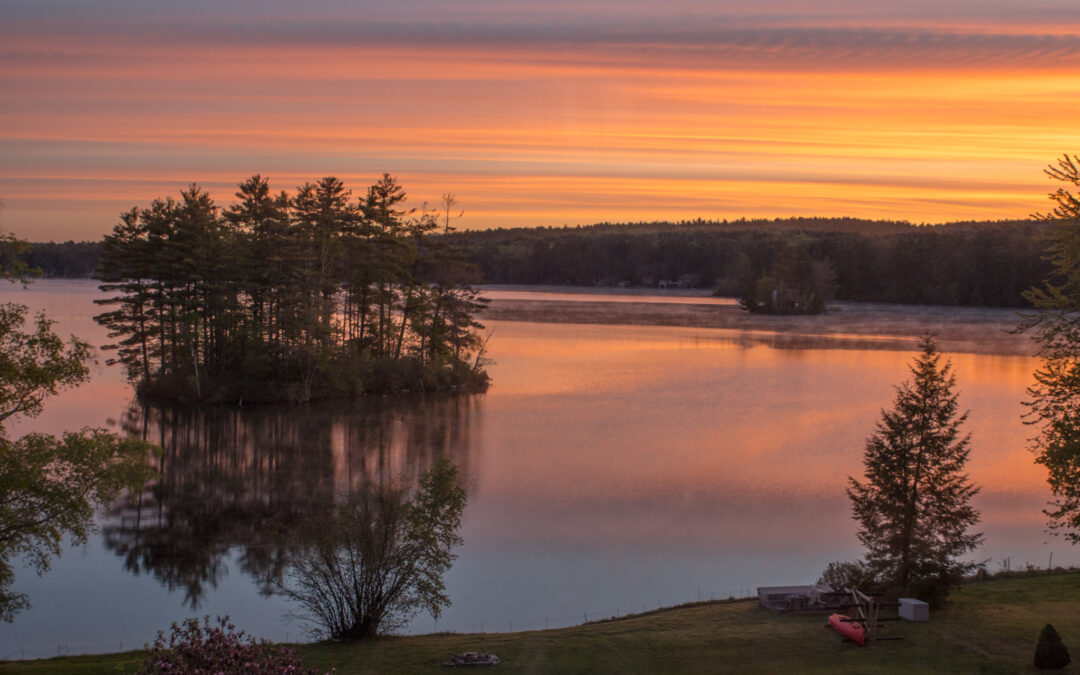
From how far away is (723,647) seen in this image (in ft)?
51.5

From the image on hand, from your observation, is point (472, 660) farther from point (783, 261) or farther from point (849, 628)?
point (783, 261)

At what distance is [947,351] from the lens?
227 ft

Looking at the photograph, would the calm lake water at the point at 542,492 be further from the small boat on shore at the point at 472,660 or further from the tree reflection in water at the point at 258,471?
the small boat on shore at the point at 472,660

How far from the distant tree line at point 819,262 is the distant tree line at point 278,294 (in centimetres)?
2241

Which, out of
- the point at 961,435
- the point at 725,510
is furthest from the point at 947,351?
the point at 725,510

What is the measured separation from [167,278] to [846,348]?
48640 millimetres

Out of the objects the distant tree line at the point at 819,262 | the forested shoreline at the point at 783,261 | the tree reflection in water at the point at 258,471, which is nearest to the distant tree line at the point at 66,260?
the forested shoreline at the point at 783,261

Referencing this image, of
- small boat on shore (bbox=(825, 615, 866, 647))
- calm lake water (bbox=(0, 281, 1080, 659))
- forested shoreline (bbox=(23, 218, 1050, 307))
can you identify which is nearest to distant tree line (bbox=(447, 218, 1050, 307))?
forested shoreline (bbox=(23, 218, 1050, 307))

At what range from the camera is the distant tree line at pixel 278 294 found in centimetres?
4656

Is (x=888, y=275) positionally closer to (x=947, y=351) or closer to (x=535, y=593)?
(x=947, y=351)

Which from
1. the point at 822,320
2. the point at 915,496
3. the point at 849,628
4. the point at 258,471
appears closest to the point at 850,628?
the point at 849,628

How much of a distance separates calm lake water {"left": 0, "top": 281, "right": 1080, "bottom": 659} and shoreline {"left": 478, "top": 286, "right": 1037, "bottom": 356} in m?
20.5

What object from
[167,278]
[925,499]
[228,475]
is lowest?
[228,475]

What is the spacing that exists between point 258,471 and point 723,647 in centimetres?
1971
